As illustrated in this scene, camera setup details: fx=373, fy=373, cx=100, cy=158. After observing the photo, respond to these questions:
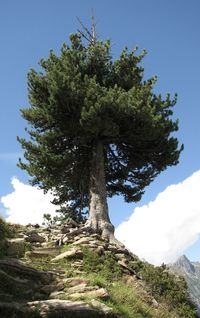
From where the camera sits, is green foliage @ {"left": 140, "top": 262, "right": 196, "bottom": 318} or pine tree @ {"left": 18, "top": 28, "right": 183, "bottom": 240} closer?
green foliage @ {"left": 140, "top": 262, "right": 196, "bottom": 318}

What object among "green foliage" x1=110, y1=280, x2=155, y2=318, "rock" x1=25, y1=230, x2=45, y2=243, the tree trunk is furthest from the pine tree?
"green foliage" x1=110, y1=280, x2=155, y2=318

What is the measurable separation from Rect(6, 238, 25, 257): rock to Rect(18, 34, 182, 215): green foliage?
6383mm

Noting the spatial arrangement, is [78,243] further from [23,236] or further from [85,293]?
[85,293]

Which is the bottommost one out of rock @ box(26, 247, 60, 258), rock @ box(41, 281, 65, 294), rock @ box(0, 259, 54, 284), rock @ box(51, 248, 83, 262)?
rock @ box(41, 281, 65, 294)

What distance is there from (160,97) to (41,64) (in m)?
7.68

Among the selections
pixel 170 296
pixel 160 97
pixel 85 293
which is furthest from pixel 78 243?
pixel 160 97

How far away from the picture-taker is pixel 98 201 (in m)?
20.3

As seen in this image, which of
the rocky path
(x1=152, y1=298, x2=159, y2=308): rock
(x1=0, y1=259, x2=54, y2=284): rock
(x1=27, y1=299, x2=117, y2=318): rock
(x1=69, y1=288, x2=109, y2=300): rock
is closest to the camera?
(x1=27, y1=299, x2=117, y2=318): rock

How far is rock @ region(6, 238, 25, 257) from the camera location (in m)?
14.7

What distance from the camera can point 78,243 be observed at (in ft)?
55.3

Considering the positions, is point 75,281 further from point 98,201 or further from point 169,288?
point 98,201

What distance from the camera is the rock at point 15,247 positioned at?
48.3ft

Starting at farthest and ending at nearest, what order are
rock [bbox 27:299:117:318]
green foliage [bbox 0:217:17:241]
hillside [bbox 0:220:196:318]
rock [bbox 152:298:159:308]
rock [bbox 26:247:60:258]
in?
green foliage [bbox 0:217:17:241]
rock [bbox 26:247:60:258]
rock [bbox 152:298:159:308]
hillside [bbox 0:220:196:318]
rock [bbox 27:299:117:318]

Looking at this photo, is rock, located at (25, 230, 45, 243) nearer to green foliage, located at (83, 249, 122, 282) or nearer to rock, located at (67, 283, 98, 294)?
green foliage, located at (83, 249, 122, 282)
